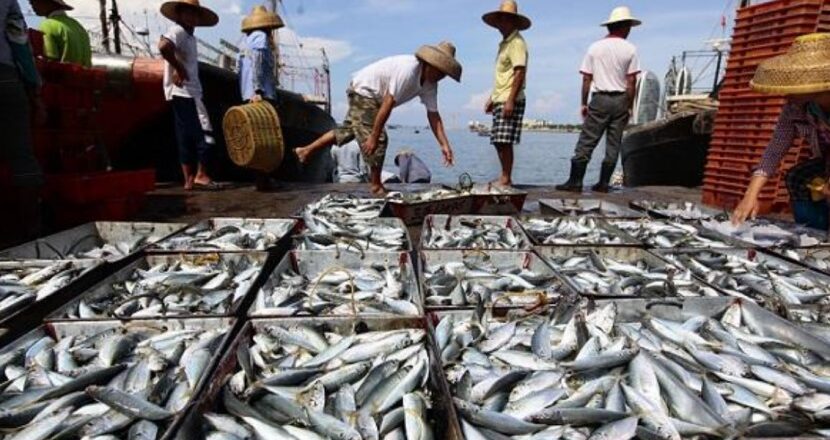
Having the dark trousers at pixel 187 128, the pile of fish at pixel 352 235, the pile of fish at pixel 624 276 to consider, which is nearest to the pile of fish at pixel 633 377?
the pile of fish at pixel 624 276

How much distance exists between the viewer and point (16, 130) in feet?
12.9

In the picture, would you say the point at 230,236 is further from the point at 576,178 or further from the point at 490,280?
the point at 576,178

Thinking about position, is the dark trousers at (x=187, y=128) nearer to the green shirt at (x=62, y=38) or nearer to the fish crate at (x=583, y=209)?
the green shirt at (x=62, y=38)

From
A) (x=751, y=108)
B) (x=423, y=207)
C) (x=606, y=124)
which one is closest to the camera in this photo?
(x=423, y=207)

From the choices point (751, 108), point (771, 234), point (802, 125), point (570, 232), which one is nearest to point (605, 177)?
point (751, 108)

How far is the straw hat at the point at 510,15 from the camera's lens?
6969 mm

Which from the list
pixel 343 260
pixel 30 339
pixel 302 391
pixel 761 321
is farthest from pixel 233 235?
pixel 761 321

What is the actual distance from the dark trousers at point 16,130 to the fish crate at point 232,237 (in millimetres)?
1254

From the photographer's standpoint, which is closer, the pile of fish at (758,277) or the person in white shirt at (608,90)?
the pile of fish at (758,277)

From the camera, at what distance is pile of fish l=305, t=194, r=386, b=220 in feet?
15.5

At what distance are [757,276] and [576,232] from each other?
1.33 m

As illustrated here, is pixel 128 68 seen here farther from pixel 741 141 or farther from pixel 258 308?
pixel 741 141

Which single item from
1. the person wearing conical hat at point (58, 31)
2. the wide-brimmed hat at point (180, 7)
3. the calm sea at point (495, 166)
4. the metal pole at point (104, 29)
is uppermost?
the metal pole at point (104, 29)

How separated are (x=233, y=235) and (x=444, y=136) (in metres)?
3.66
